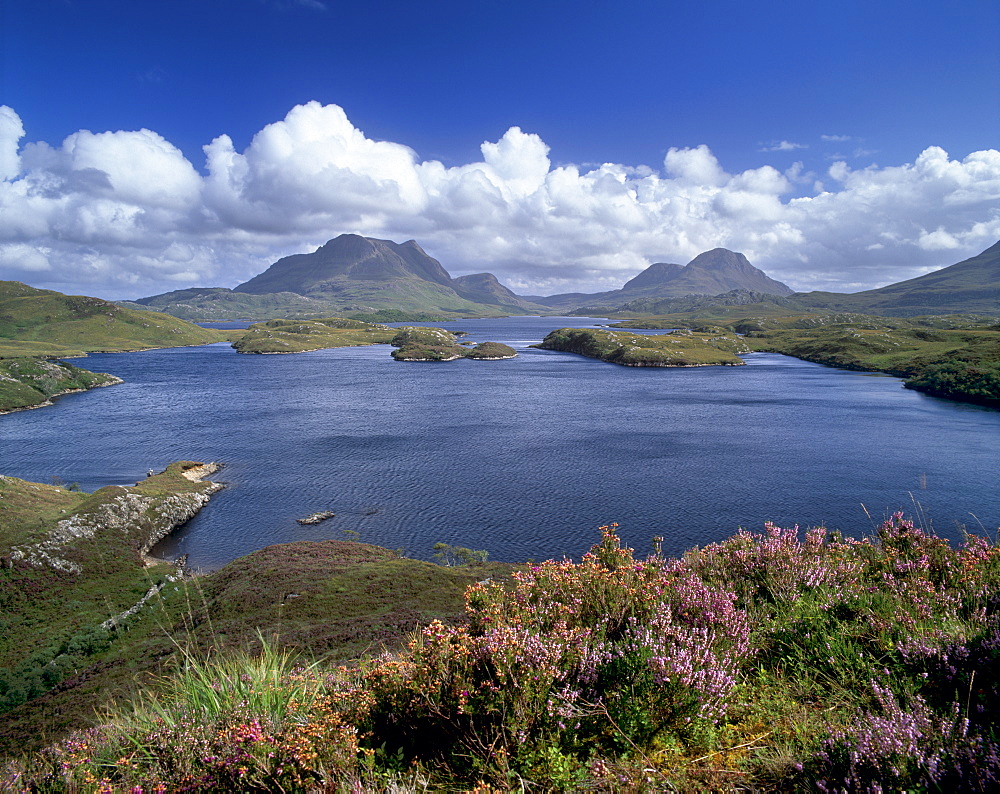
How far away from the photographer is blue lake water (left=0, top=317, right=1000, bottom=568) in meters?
43.5

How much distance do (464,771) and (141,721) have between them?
4333 mm

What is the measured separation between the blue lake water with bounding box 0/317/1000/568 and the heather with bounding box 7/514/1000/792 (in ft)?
54.4

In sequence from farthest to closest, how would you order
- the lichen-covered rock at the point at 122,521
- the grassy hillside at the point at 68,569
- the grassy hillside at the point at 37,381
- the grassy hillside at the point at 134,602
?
the grassy hillside at the point at 37,381, the lichen-covered rock at the point at 122,521, the grassy hillside at the point at 68,569, the grassy hillside at the point at 134,602

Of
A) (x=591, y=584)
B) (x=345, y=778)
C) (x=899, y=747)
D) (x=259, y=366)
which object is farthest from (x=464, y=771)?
(x=259, y=366)

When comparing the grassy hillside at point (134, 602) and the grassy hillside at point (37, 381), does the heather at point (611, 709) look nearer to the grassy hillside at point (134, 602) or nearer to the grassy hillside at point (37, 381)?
the grassy hillside at point (134, 602)

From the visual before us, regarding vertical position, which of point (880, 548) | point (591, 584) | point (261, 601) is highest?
point (591, 584)

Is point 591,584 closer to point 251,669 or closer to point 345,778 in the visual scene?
point 345,778

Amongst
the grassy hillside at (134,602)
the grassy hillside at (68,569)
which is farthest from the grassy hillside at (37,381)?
the grassy hillside at (134,602)

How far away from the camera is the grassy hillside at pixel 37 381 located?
97.8 meters

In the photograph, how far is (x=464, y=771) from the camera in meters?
5.48

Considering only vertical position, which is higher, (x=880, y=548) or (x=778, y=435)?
(x=880, y=548)

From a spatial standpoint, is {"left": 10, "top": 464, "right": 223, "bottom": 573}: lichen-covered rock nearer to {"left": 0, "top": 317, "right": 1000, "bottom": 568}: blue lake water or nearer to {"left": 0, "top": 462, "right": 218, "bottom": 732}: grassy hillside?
{"left": 0, "top": 462, "right": 218, "bottom": 732}: grassy hillside

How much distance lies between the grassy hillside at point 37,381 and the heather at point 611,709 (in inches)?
4809

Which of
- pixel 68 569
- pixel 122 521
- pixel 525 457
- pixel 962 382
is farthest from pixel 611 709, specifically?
pixel 962 382
